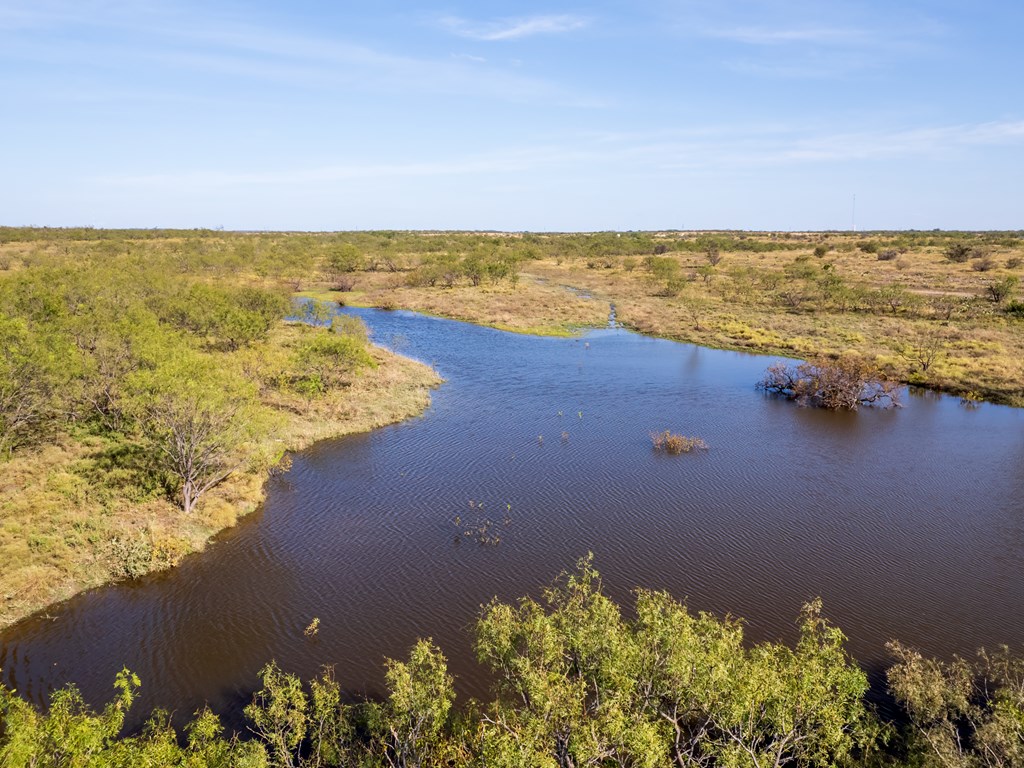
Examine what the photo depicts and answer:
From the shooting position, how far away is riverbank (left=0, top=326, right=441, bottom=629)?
862 inches

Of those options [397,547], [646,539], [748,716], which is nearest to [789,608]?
[646,539]

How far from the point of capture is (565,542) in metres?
26.2

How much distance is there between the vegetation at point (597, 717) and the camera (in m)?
10.8

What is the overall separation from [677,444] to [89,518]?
93.2 feet

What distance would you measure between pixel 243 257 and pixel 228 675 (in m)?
98.7

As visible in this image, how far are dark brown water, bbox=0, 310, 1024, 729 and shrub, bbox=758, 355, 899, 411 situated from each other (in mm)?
1791

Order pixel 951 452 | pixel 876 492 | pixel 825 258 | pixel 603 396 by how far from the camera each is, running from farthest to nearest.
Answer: pixel 825 258, pixel 603 396, pixel 951 452, pixel 876 492

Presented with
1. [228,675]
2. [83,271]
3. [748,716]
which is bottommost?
[228,675]

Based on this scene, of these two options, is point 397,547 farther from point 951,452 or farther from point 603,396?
point 951,452

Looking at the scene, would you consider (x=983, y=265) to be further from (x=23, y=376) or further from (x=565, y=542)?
(x=23, y=376)

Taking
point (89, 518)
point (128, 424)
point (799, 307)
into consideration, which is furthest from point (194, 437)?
point (799, 307)

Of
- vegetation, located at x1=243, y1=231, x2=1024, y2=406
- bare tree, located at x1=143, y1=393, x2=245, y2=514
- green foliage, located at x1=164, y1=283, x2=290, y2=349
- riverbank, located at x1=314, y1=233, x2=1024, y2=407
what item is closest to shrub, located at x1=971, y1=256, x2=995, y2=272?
vegetation, located at x1=243, y1=231, x2=1024, y2=406

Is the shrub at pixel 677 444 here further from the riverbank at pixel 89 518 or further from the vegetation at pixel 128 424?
the riverbank at pixel 89 518

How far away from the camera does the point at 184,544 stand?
80.7 ft
